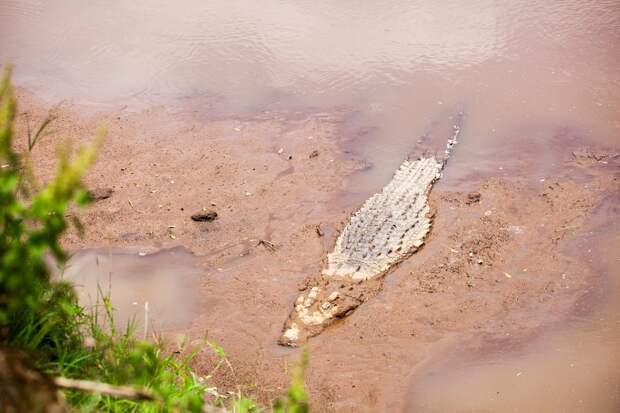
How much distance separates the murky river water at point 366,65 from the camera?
6.41 metres

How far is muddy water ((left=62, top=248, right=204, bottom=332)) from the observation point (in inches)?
173

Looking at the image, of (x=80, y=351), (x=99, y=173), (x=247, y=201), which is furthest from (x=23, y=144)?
(x=80, y=351)

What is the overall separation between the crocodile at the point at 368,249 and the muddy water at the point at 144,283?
1.01m

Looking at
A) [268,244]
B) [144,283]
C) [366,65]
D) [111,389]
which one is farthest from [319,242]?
[366,65]

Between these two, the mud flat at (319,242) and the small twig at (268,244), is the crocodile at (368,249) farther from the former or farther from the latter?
the small twig at (268,244)

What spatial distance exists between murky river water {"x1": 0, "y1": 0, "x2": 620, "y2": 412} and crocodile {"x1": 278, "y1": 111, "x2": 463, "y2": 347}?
1.14 ft

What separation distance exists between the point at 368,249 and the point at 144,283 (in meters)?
2.16

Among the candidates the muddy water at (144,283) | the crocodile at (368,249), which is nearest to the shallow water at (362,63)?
the crocodile at (368,249)

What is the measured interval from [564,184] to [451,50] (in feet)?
10.9

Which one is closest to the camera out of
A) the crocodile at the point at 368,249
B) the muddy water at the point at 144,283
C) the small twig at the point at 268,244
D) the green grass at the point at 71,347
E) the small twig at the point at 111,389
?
the small twig at the point at 111,389

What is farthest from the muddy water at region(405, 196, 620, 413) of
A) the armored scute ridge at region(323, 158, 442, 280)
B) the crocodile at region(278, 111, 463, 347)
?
the armored scute ridge at region(323, 158, 442, 280)

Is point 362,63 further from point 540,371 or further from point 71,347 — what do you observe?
point 71,347

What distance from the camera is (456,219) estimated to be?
17.3 feet

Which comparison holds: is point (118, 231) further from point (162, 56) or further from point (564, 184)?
point (564, 184)
